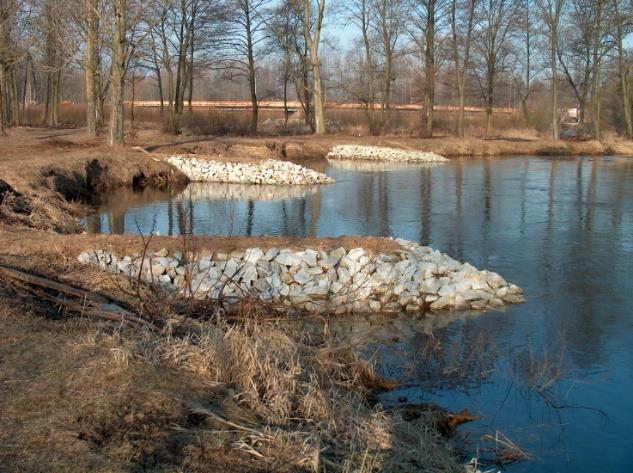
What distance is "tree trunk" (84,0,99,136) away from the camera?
25594 mm

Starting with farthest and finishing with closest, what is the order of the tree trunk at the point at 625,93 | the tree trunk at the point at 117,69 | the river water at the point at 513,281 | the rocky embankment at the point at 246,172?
the tree trunk at the point at 625,93
the rocky embankment at the point at 246,172
the tree trunk at the point at 117,69
the river water at the point at 513,281

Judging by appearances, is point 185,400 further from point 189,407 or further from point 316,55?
point 316,55

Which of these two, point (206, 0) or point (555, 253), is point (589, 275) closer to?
point (555, 253)

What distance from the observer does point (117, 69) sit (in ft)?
83.2

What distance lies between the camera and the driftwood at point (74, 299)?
700 cm

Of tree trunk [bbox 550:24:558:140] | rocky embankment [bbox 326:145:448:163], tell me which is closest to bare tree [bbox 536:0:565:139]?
tree trunk [bbox 550:24:558:140]

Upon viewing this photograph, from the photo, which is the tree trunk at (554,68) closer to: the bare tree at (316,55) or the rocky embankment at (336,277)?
the bare tree at (316,55)

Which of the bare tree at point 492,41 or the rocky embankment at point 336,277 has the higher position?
the bare tree at point 492,41

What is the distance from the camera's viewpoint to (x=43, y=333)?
633 cm

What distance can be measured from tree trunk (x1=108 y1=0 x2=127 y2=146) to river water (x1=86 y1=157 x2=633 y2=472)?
14.4ft

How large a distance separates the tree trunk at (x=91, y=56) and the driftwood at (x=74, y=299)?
720 inches

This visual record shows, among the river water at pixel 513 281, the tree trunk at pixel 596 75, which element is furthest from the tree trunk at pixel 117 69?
the tree trunk at pixel 596 75

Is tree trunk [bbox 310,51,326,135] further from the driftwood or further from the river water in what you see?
the driftwood

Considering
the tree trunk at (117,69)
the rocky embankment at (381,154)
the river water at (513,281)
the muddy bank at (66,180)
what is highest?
the tree trunk at (117,69)
